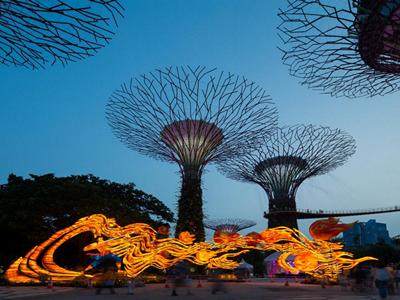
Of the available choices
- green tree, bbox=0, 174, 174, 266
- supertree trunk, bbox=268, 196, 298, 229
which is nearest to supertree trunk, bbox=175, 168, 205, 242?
green tree, bbox=0, 174, 174, 266

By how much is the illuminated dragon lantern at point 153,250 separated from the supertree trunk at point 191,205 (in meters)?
3.81

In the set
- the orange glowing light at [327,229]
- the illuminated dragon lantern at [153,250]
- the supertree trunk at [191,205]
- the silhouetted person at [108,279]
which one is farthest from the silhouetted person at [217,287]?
the supertree trunk at [191,205]

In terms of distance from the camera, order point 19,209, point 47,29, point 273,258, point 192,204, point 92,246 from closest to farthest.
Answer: point 47,29
point 92,246
point 192,204
point 19,209
point 273,258

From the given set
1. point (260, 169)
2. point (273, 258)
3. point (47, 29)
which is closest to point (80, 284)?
point (47, 29)

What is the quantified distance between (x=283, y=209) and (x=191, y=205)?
75.6 ft

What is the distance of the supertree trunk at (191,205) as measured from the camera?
22062 mm

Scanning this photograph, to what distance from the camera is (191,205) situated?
2239 centimetres

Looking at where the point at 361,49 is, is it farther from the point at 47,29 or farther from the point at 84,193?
the point at 84,193

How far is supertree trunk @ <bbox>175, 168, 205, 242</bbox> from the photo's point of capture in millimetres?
22062

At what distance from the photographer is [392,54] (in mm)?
9453

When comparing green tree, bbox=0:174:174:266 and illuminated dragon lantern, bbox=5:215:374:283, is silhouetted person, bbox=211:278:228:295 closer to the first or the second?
illuminated dragon lantern, bbox=5:215:374:283

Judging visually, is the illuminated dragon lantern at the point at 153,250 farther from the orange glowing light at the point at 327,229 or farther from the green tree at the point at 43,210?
the green tree at the point at 43,210

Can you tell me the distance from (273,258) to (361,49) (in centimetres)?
2691

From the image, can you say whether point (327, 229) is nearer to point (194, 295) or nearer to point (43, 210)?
point (194, 295)
